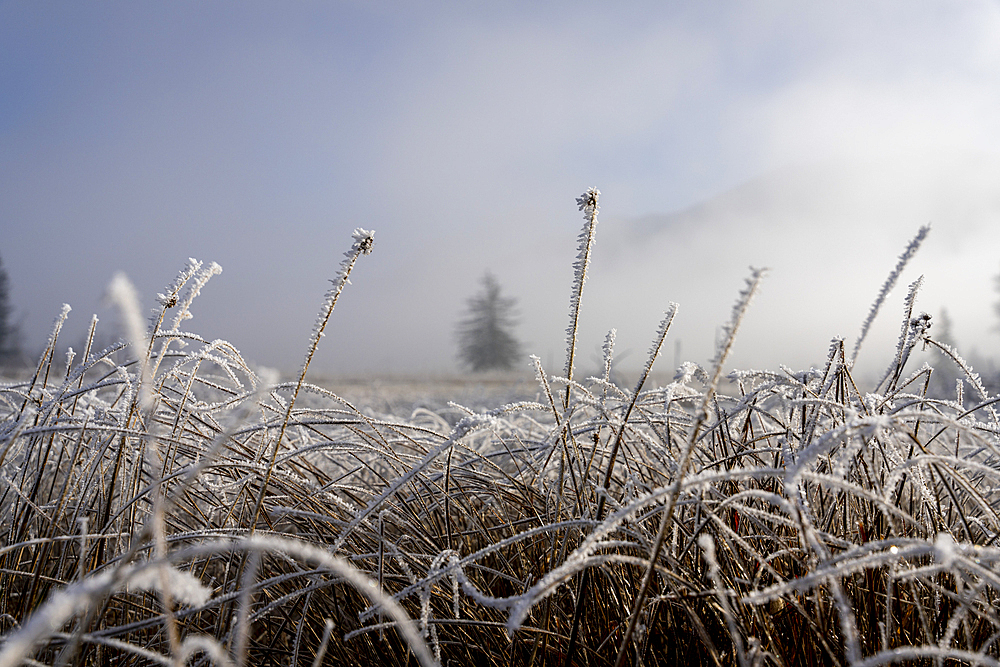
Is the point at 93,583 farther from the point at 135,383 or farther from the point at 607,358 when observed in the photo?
the point at 135,383

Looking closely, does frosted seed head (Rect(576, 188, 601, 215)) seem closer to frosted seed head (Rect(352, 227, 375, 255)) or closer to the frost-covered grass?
the frost-covered grass

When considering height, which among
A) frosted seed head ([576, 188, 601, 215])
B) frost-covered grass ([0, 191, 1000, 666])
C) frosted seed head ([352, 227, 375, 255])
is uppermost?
frosted seed head ([576, 188, 601, 215])

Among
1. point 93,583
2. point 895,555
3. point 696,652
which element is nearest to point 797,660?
point 696,652

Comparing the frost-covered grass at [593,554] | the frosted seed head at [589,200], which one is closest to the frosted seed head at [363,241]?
the frost-covered grass at [593,554]

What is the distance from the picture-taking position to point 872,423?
2.67ft

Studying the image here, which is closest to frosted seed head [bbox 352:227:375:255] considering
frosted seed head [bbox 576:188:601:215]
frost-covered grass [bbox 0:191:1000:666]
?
frost-covered grass [bbox 0:191:1000:666]

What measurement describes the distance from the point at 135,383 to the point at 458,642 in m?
0.97

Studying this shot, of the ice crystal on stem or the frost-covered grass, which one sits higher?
the ice crystal on stem

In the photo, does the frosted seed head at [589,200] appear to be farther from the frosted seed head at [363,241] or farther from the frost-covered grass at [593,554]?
the frosted seed head at [363,241]

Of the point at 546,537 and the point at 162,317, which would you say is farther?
the point at 546,537

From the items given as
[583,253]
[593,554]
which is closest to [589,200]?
[583,253]

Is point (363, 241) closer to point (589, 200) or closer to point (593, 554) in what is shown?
point (589, 200)

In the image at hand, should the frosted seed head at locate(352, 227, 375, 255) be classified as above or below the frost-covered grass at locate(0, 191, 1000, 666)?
above

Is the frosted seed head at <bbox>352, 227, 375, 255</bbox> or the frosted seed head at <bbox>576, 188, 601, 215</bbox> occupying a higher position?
the frosted seed head at <bbox>576, 188, 601, 215</bbox>
